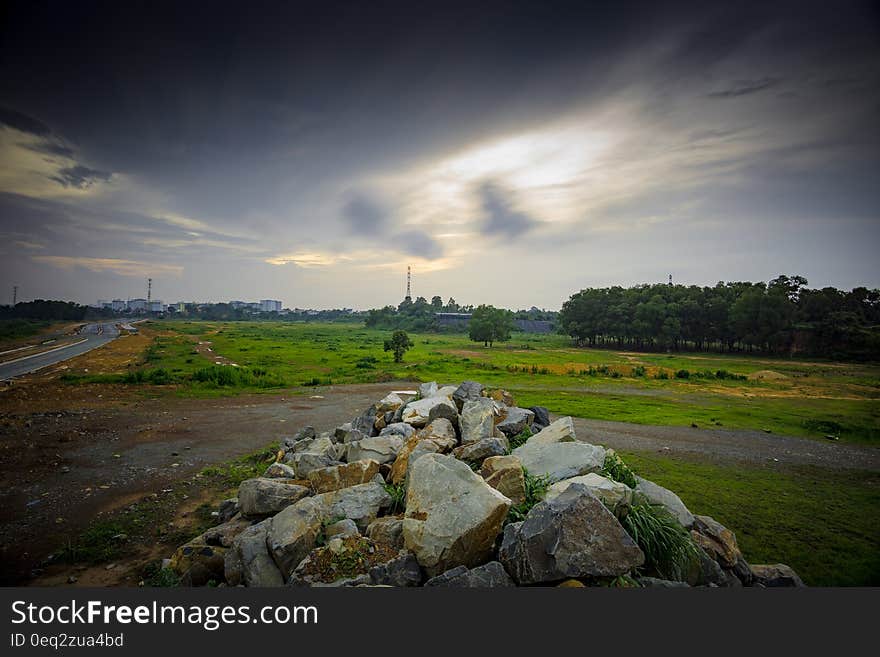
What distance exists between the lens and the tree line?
19.1m

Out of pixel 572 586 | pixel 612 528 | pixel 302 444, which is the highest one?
pixel 612 528

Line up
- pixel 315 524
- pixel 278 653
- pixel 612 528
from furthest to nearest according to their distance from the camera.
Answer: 1. pixel 315 524
2. pixel 612 528
3. pixel 278 653

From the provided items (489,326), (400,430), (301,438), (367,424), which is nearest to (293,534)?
(400,430)

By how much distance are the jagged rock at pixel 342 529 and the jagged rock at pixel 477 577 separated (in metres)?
1.29

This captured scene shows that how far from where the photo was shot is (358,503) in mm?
4992

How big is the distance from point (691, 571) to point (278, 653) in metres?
4.18

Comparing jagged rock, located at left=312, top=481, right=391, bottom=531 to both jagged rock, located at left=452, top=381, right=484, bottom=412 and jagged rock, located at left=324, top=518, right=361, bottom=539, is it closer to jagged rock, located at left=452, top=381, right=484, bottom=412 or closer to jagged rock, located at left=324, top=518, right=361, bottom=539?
jagged rock, located at left=324, top=518, right=361, bottom=539

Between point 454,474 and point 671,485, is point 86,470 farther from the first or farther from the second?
point 671,485

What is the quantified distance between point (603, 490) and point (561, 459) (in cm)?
113

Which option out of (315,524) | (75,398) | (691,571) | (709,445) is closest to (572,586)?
(691,571)

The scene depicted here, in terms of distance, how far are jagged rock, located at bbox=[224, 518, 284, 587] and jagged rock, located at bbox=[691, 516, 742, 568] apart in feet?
17.0

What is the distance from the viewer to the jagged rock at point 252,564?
13.7 feet

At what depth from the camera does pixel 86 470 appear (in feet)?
30.8

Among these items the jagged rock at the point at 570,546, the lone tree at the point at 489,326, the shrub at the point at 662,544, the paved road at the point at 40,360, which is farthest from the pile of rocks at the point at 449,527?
the lone tree at the point at 489,326
